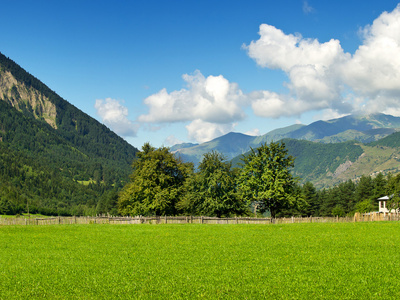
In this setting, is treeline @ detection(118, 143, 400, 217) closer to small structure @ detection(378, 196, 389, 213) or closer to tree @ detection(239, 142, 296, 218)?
tree @ detection(239, 142, 296, 218)

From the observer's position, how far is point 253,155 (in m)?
65.1

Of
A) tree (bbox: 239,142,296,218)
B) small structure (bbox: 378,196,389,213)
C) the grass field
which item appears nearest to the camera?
the grass field

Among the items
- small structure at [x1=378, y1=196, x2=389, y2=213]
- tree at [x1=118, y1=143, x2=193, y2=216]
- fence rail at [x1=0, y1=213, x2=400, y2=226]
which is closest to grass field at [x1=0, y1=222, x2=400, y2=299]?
fence rail at [x1=0, y1=213, x2=400, y2=226]

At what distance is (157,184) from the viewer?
6944 centimetres

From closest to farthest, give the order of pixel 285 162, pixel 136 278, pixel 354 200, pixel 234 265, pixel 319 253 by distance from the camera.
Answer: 1. pixel 136 278
2. pixel 234 265
3. pixel 319 253
4. pixel 285 162
5. pixel 354 200

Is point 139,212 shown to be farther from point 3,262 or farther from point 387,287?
point 387,287

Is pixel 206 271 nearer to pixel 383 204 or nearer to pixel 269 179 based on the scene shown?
pixel 269 179

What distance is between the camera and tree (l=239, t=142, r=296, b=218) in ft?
196

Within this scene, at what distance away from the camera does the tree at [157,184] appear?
6750 centimetres

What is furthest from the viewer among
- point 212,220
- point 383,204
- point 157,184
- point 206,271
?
point 383,204

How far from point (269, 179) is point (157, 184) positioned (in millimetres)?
21935

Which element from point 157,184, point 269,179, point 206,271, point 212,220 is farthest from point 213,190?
point 206,271

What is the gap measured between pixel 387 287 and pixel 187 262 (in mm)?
9444

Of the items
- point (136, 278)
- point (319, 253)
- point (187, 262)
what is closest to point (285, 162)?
point (319, 253)
